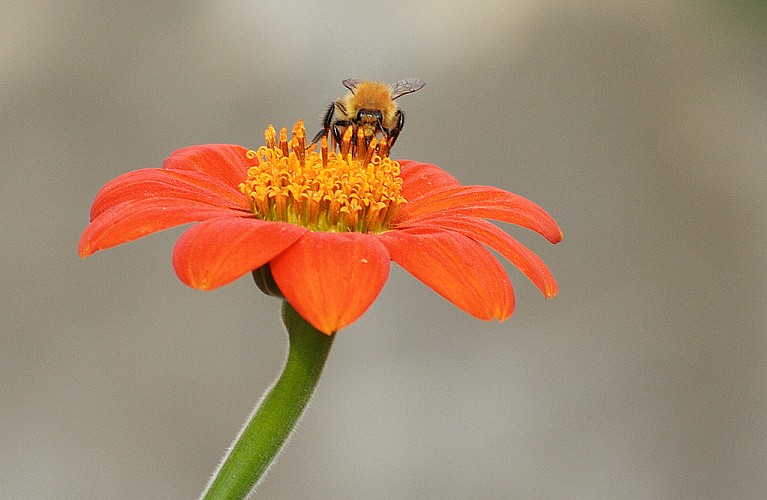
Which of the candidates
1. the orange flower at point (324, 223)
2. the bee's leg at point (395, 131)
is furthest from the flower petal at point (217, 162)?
the bee's leg at point (395, 131)

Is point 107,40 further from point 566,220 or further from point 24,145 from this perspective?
point 566,220

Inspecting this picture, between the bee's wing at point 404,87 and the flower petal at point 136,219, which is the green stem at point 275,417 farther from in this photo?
the bee's wing at point 404,87

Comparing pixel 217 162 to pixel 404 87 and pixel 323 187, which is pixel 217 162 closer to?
pixel 323 187

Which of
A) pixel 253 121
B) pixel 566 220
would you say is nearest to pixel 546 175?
pixel 566 220

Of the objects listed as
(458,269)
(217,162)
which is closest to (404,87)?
(217,162)

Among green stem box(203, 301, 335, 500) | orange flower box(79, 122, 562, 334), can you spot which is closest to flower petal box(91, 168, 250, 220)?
orange flower box(79, 122, 562, 334)

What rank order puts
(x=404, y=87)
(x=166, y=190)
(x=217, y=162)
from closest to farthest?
1. (x=166, y=190)
2. (x=217, y=162)
3. (x=404, y=87)

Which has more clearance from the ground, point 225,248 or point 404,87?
point 404,87
